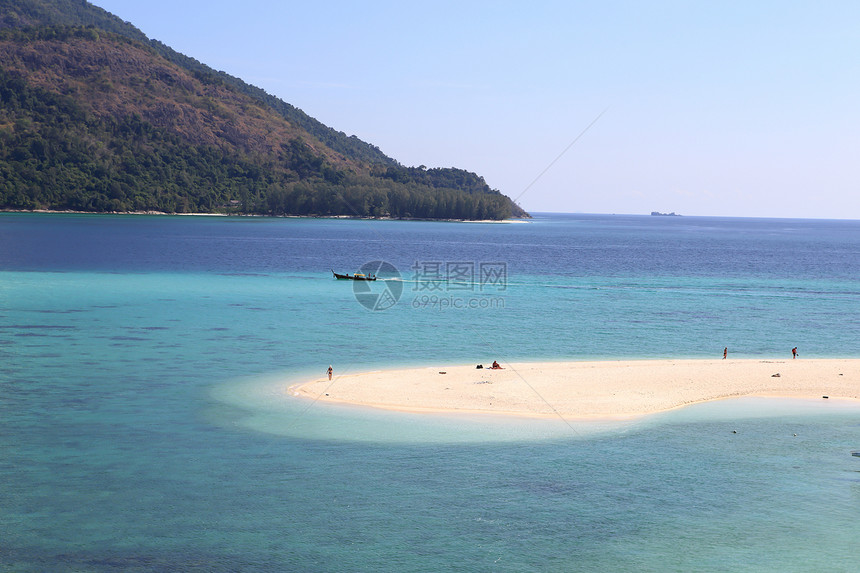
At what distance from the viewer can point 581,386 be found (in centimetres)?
3381

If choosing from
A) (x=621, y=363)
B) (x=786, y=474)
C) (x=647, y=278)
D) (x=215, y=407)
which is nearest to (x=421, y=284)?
(x=647, y=278)

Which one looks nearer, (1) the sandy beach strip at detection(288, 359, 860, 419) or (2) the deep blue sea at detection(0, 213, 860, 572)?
(2) the deep blue sea at detection(0, 213, 860, 572)

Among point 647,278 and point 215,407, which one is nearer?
point 215,407

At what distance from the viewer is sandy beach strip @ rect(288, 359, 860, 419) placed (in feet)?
101

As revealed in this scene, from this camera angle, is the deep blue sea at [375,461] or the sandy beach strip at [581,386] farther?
the sandy beach strip at [581,386]

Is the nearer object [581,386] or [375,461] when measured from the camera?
[375,461]

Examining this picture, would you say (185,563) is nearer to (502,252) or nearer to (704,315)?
(704,315)

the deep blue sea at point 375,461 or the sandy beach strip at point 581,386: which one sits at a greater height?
the sandy beach strip at point 581,386

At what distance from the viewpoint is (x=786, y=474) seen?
23.6 meters

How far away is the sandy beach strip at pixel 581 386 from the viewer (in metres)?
30.7

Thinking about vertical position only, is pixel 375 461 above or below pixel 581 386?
below

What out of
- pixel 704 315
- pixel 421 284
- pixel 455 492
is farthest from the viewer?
pixel 421 284

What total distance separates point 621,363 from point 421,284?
157 ft

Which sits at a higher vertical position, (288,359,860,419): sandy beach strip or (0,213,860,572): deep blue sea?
(288,359,860,419): sandy beach strip
